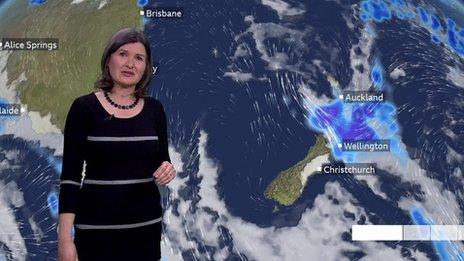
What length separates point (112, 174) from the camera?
4.25ft

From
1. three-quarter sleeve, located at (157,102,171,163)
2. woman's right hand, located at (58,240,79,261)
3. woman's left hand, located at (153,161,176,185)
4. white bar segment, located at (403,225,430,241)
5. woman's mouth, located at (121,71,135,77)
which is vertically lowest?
white bar segment, located at (403,225,430,241)

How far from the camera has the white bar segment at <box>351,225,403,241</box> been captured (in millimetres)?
2824

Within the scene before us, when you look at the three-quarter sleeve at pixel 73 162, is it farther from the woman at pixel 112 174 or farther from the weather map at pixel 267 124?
the weather map at pixel 267 124

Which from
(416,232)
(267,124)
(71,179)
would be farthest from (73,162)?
(416,232)

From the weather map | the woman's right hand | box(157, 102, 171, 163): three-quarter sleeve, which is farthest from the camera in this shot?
the weather map

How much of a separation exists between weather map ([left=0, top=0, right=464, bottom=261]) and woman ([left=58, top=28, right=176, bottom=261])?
1.40 metres

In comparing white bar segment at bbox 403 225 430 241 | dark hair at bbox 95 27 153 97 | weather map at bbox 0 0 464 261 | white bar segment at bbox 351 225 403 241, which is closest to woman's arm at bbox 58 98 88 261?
dark hair at bbox 95 27 153 97

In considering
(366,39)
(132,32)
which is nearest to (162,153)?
(132,32)

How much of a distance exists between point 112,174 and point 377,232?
78.0 inches

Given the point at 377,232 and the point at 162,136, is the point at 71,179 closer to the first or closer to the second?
the point at 162,136

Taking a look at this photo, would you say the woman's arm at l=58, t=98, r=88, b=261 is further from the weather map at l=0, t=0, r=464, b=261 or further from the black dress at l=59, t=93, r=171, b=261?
the weather map at l=0, t=0, r=464, b=261

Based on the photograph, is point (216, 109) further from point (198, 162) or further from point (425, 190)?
point (425, 190)

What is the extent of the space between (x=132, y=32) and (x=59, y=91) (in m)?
1.54

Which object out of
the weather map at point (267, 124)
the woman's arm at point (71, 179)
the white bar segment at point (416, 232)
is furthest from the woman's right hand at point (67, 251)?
the white bar segment at point (416, 232)
